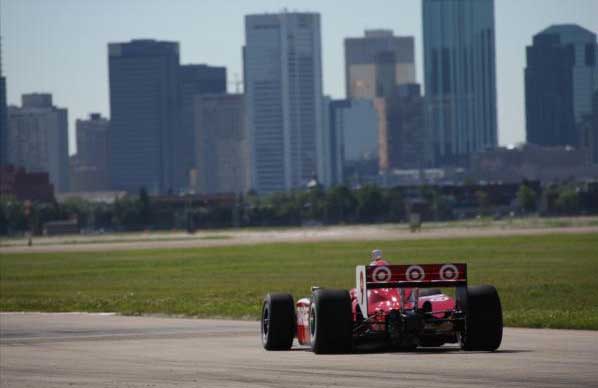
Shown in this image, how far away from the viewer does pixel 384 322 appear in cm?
2892

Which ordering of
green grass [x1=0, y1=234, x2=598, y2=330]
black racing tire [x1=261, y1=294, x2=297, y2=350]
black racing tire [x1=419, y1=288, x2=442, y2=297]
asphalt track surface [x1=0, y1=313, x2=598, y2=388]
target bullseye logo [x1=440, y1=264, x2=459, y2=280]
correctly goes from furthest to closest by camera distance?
green grass [x1=0, y1=234, x2=598, y2=330] < black racing tire [x1=261, y1=294, x2=297, y2=350] < black racing tire [x1=419, y1=288, x2=442, y2=297] < target bullseye logo [x1=440, y1=264, x2=459, y2=280] < asphalt track surface [x1=0, y1=313, x2=598, y2=388]

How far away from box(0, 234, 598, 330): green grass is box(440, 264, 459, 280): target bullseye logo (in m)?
6.69

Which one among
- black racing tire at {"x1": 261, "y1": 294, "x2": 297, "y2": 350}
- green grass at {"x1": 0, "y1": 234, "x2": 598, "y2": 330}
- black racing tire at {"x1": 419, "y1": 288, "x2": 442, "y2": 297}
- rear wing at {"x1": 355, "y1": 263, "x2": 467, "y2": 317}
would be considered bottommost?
green grass at {"x1": 0, "y1": 234, "x2": 598, "y2": 330}

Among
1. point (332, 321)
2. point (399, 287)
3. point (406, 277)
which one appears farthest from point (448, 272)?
point (332, 321)

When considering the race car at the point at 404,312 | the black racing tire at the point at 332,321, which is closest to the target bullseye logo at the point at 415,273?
the race car at the point at 404,312

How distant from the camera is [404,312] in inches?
1127

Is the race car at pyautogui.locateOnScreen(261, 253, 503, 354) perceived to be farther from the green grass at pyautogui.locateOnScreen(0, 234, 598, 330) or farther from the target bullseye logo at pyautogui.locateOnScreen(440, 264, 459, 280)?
the green grass at pyautogui.locateOnScreen(0, 234, 598, 330)

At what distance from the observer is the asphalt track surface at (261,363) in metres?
25.0

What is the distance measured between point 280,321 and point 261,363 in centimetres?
239

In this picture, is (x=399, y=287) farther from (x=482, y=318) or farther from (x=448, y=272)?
(x=482, y=318)

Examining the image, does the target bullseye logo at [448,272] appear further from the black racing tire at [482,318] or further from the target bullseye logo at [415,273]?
the black racing tire at [482,318]

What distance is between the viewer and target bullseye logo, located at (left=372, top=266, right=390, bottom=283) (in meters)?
28.7

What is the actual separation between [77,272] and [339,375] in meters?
58.4

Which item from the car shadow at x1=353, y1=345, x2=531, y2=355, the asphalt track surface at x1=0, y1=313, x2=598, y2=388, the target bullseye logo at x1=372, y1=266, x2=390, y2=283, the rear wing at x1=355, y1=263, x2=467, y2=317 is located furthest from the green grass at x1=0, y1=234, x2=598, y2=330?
the target bullseye logo at x1=372, y1=266, x2=390, y2=283
